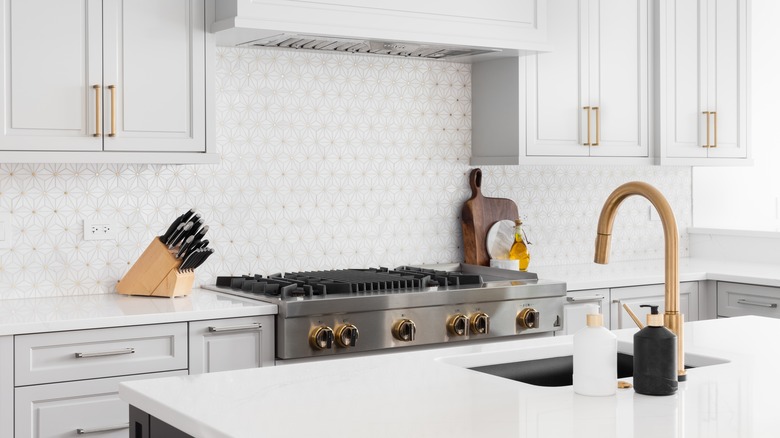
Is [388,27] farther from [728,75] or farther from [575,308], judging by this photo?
[728,75]

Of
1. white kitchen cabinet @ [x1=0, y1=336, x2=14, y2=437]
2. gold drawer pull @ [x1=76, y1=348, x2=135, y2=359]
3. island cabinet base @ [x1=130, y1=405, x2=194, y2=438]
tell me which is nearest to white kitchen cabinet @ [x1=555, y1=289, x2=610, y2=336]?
gold drawer pull @ [x1=76, y1=348, x2=135, y2=359]

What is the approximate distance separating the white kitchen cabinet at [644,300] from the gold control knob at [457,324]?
0.74 m

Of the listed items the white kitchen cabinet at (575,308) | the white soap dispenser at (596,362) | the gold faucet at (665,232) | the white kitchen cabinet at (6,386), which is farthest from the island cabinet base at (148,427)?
the white kitchen cabinet at (575,308)

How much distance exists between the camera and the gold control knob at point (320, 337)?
3.21 metres

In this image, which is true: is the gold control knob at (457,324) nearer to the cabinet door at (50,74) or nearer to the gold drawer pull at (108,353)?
the gold drawer pull at (108,353)

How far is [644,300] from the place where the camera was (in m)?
4.16

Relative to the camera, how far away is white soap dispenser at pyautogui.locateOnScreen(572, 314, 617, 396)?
1738 millimetres

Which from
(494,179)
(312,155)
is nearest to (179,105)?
(312,155)

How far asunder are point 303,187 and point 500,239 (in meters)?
0.98

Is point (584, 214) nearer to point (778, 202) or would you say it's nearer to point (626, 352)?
point (778, 202)

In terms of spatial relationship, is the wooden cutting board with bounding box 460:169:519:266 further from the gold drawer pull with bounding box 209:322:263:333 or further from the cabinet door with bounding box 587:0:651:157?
the gold drawer pull with bounding box 209:322:263:333

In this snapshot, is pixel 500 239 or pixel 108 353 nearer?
pixel 108 353

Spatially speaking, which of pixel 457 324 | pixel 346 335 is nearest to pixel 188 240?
pixel 346 335

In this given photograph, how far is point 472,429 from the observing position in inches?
59.7
